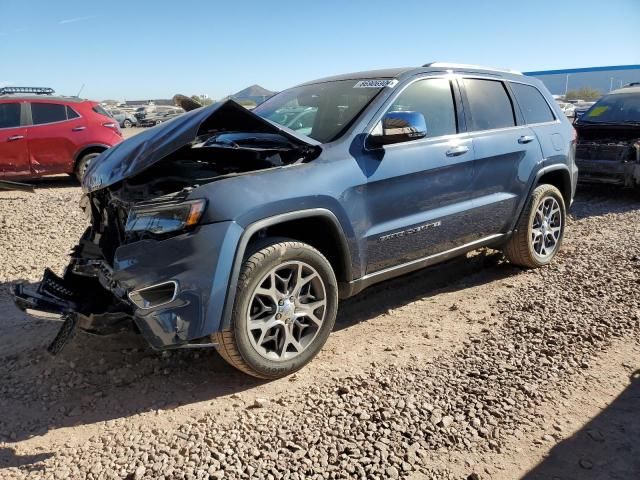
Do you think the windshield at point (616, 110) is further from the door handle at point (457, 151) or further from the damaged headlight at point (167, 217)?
the damaged headlight at point (167, 217)

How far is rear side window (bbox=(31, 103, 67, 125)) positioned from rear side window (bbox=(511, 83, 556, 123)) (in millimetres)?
8381

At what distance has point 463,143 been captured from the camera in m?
4.29

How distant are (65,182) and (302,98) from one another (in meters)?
8.17

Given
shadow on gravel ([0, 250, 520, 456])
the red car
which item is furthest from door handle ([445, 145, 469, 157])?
the red car

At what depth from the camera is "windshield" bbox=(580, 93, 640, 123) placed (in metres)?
9.35

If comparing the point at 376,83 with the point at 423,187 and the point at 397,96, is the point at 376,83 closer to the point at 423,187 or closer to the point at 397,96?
the point at 397,96

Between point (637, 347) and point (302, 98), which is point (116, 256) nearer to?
point (302, 98)

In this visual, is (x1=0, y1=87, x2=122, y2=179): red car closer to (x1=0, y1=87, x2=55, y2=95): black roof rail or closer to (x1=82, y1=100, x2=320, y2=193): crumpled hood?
(x1=0, y1=87, x2=55, y2=95): black roof rail

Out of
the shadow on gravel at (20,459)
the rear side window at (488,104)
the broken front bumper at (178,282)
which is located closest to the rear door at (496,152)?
the rear side window at (488,104)

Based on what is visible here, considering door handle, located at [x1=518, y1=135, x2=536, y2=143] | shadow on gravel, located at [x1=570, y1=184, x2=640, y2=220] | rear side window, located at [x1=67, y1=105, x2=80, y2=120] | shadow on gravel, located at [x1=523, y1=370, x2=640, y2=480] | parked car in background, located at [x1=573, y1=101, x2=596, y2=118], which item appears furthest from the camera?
parked car in background, located at [x1=573, y1=101, x2=596, y2=118]

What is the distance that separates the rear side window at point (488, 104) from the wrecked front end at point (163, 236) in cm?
178

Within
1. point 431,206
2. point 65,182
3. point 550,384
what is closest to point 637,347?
point 550,384

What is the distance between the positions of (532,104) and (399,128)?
231 centimetres

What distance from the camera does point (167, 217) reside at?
9.89ft
